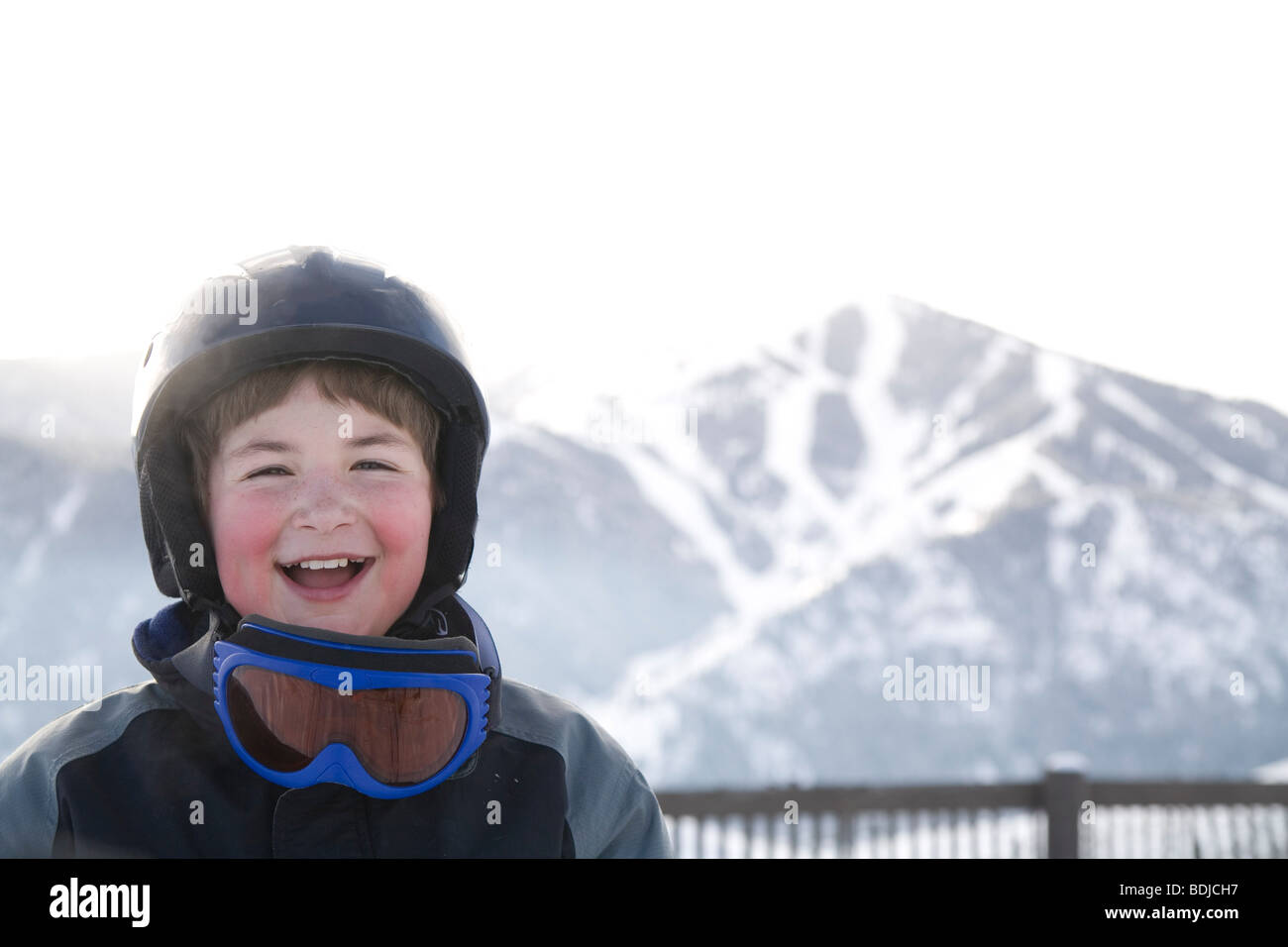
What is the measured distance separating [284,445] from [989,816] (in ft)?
19.6

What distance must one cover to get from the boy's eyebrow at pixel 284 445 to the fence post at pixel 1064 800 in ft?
19.3

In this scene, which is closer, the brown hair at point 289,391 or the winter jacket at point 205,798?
the winter jacket at point 205,798

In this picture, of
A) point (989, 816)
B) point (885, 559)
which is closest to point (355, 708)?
point (989, 816)

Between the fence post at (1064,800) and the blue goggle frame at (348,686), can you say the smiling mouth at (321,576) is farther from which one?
the fence post at (1064,800)

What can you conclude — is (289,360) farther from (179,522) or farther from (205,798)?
(205,798)

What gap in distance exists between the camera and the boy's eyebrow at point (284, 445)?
5.79ft

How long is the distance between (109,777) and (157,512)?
0.45 meters

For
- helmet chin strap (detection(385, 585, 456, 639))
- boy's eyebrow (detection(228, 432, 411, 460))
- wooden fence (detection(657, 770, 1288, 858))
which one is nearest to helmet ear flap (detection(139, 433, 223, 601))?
→ boy's eyebrow (detection(228, 432, 411, 460))

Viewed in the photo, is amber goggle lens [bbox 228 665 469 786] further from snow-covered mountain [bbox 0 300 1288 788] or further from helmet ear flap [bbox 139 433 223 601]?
snow-covered mountain [bbox 0 300 1288 788]

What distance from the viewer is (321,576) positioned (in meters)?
1.81

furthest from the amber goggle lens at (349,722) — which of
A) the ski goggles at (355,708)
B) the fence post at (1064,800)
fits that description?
the fence post at (1064,800)

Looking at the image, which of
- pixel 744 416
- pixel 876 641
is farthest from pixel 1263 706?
pixel 744 416

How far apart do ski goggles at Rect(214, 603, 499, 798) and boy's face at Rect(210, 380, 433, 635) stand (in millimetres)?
101
